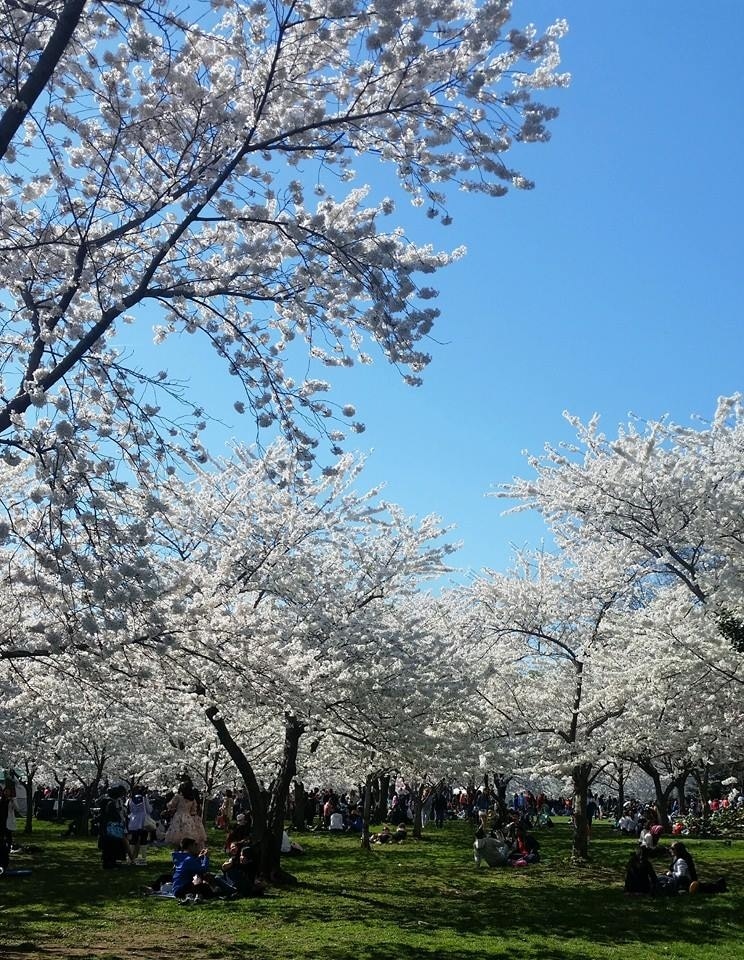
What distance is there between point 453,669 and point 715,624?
212 inches

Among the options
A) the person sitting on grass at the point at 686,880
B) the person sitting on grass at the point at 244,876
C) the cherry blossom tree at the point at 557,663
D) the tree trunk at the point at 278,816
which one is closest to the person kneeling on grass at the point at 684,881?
the person sitting on grass at the point at 686,880

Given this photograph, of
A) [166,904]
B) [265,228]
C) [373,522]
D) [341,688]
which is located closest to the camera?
[265,228]

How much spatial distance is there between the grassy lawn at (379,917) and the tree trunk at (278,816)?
20.9 inches

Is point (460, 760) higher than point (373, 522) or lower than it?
lower

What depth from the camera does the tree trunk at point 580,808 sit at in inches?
713

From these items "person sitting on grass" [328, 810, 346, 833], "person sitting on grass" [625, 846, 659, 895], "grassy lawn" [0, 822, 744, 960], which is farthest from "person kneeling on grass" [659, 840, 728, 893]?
"person sitting on grass" [328, 810, 346, 833]

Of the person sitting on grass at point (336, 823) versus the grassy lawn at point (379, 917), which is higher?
the grassy lawn at point (379, 917)

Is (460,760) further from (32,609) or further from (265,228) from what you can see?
(265,228)

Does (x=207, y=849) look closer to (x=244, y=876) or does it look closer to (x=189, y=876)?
(x=244, y=876)

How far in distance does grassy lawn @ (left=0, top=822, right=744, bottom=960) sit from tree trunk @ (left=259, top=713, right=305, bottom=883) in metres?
0.53

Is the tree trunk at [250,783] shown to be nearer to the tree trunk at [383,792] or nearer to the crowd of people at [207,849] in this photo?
the crowd of people at [207,849]

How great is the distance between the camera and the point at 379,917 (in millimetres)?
10492

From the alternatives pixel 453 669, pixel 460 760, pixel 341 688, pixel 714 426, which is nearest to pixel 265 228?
pixel 341 688

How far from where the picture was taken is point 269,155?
607 cm
